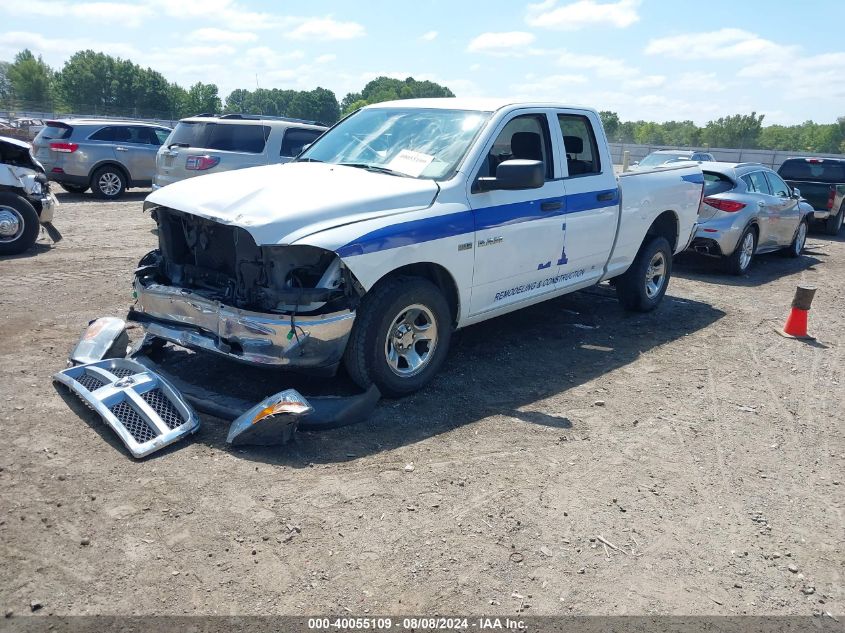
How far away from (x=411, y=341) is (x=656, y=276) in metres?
4.04

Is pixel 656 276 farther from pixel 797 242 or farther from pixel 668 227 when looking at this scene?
pixel 797 242

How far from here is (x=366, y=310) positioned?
14.8ft

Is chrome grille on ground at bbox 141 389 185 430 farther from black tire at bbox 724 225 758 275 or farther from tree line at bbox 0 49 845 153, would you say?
tree line at bbox 0 49 845 153

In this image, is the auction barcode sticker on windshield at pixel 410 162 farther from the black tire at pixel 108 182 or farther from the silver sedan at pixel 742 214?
the black tire at pixel 108 182

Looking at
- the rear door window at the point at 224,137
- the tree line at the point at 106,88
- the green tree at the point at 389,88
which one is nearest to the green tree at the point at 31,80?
the tree line at the point at 106,88

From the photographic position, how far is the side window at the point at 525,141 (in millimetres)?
5516

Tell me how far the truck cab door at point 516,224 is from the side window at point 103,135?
12564mm

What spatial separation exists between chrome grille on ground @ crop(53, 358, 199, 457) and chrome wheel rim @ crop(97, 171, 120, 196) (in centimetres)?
1221

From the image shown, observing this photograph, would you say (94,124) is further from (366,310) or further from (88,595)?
(88,595)

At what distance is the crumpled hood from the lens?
419 cm

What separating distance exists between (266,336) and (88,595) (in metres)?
1.83

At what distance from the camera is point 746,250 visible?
10.4m

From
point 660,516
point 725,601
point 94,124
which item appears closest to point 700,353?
point 660,516

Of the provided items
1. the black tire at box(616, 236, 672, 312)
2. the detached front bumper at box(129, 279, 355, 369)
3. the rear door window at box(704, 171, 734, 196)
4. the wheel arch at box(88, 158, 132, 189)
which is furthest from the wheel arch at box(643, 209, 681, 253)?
the wheel arch at box(88, 158, 132, 189)
